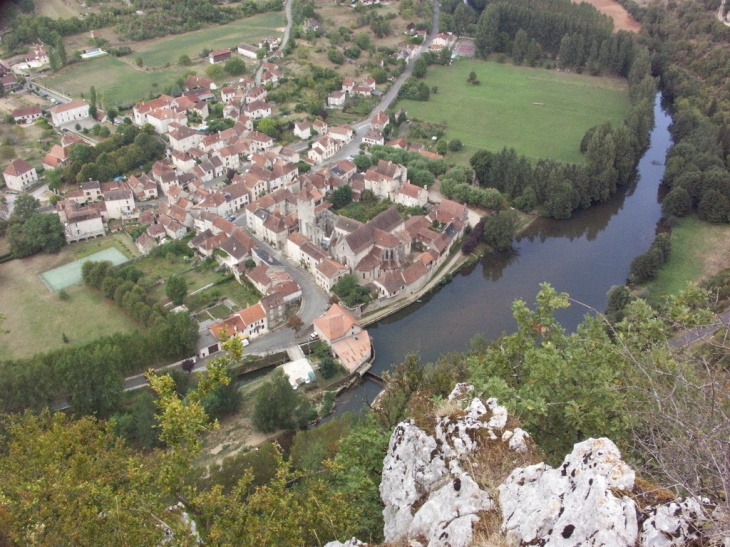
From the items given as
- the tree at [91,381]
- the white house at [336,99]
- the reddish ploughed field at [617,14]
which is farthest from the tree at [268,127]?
the reddish ploughed field at [617,14]

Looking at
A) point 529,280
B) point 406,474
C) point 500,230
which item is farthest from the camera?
point 500,230

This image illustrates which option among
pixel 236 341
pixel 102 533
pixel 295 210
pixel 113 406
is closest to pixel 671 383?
pixel 236 341

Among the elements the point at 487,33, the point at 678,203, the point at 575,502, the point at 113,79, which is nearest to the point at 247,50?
the point at 113,79

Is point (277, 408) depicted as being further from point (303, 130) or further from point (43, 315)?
point (303, 130)

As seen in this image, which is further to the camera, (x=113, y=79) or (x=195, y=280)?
(x=113, y=79)

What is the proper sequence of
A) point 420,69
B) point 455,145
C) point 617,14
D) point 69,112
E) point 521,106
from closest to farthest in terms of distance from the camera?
1. point 455,145
2. point 69,112
3. point 521,106
4. point 420,69
5. point 617,14

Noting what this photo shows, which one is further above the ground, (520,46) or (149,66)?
→ (520,46)
